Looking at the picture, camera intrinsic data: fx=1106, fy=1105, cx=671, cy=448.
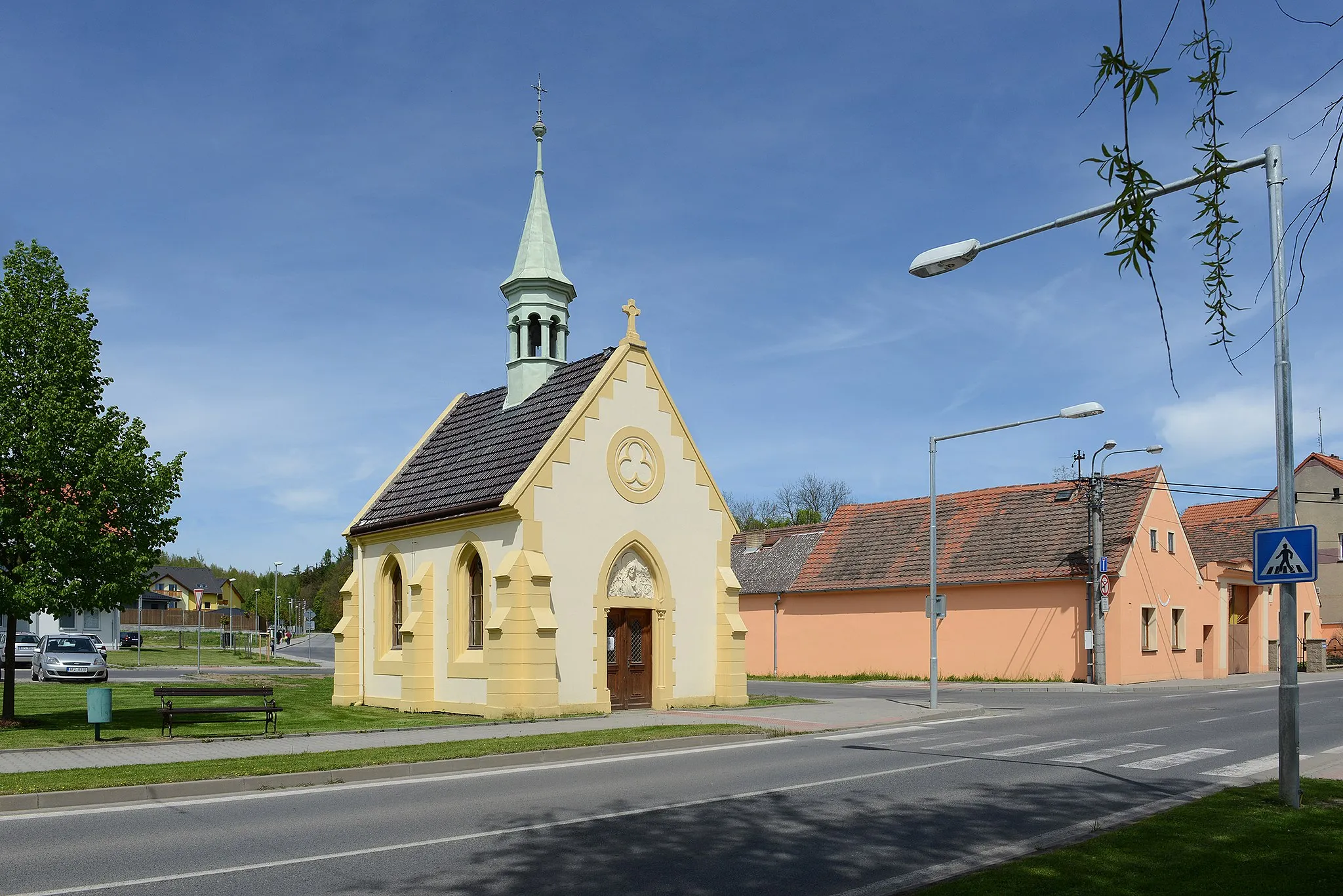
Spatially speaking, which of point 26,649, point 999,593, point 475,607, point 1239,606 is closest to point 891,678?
point 999,593

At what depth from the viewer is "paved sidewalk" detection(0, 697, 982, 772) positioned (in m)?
15.4

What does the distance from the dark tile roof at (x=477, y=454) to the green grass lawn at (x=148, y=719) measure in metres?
4.60

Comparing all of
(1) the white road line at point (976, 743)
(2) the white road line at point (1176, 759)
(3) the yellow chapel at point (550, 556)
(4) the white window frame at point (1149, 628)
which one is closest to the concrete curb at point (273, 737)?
(3) the yellow chapel at point (550, 556)

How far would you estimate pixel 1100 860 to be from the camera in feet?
26.9

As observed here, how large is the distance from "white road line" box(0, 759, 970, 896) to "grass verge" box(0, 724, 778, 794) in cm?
449

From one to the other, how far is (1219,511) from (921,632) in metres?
31.4

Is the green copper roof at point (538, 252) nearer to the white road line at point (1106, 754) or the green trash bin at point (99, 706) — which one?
the green trash bin at point (99, 706)

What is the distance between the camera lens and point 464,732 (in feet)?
63.3

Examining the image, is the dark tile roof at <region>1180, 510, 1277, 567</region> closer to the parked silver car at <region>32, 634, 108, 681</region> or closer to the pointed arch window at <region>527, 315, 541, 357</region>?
the pointed arch window at <region>527, 315, 541, 357</region>

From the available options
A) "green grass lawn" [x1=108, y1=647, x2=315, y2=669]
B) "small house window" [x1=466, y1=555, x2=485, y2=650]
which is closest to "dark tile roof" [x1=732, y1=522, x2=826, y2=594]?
"small house window" [x1=466, y1=555, x2=485, y2=650]

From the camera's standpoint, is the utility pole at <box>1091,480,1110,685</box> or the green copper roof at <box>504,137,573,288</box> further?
the utility pole at <box>1091,480,1110,685</box>

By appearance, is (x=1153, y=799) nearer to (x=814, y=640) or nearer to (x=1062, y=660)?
(x=1062, y=660)

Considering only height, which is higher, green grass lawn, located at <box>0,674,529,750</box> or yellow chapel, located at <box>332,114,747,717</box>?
yellow chapel, located at <box>332,114,747,717</box>

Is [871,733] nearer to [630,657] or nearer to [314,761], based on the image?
[630,657]
